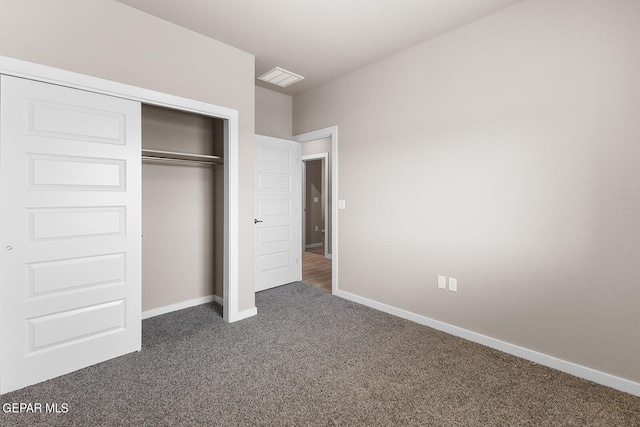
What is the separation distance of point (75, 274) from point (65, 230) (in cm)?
32

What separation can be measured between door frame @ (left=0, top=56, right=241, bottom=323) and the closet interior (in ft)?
1.32

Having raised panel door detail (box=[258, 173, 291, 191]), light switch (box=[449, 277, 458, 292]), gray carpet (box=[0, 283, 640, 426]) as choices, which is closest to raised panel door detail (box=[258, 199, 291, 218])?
raised panel door detail (box=[258, 173, 291, 191])

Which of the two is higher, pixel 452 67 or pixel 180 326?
pixel 452 67

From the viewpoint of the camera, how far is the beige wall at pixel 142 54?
2.01 meters

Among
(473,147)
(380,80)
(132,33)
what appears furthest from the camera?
(380,80)

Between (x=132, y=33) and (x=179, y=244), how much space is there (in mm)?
2013

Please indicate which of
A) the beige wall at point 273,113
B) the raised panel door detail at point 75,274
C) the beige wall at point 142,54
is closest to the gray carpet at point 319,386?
the raised panel door detail at point 75,274

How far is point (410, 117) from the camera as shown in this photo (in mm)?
3098

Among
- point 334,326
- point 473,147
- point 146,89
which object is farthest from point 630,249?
point 146,89

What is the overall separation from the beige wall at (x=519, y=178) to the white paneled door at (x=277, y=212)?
130cm

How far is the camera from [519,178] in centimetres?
238

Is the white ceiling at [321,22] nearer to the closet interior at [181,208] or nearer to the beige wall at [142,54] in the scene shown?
the beige wall at [142,54]

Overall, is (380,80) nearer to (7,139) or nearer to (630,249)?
(630,249)

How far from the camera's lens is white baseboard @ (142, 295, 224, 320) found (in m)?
3.16
